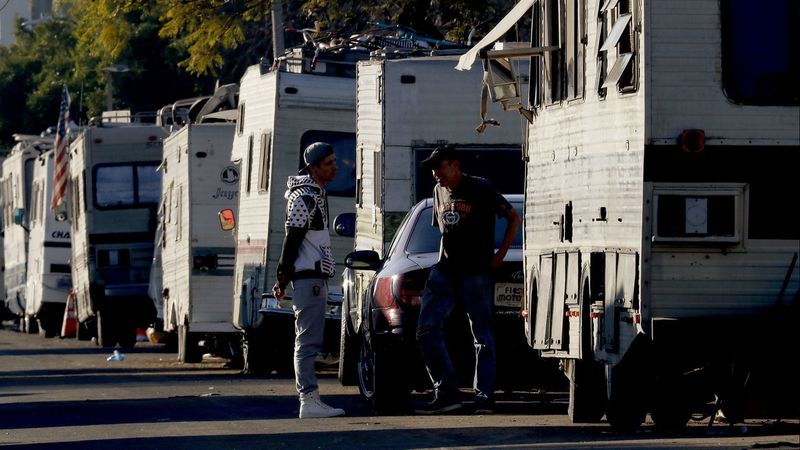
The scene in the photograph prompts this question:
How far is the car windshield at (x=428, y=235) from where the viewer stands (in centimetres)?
1392

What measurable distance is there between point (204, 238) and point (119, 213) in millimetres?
7393

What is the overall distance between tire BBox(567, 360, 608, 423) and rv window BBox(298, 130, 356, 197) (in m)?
6.88

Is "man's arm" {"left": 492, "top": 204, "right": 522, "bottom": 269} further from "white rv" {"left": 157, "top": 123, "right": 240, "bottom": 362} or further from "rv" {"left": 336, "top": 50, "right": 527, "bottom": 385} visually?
"white rv" {"left": 157, "top": 123, "right": 240, "bottom": 362}

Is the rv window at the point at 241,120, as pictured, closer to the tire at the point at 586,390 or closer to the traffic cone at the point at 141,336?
the tire at the point at 586,390

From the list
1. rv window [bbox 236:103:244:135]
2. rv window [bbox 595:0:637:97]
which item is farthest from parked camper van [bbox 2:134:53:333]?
rv window [bbox 595:0:637:97]

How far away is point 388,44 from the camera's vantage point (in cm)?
2036

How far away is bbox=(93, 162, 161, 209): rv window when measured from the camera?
1137 inches

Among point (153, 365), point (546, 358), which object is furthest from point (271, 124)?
point (546, 358)

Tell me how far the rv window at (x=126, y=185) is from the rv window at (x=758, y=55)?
19.2 metres

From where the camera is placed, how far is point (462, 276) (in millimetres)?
12773

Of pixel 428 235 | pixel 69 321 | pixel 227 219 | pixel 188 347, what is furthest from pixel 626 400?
pixel 69 321

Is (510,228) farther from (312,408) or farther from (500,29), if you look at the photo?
(312,408)

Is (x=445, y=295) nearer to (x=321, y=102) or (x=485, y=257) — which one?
(x=485, y=257)

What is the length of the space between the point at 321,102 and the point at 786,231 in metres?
9.41
